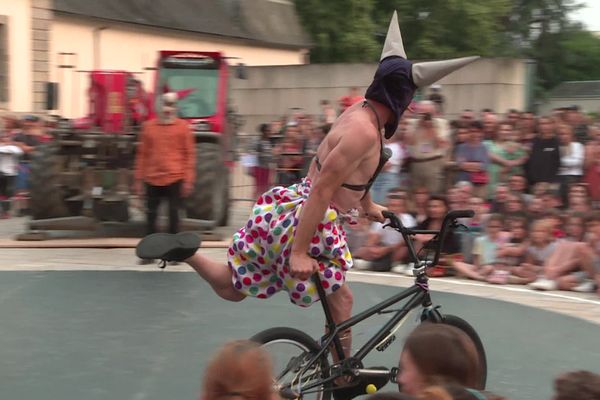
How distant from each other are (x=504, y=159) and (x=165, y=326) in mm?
6396

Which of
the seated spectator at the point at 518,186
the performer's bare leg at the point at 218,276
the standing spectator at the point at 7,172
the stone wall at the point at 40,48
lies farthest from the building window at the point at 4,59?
the performer's bare leg at the point at 218,276

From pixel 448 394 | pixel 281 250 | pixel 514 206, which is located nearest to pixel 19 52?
pixel 514 206

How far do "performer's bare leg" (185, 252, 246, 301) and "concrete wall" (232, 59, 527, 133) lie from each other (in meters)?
14.6

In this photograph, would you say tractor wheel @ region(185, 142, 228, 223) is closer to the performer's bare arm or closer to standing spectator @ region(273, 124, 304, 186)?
standing spectator @ region(273, 124, 304, 186)

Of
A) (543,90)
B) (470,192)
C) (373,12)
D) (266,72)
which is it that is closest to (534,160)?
(470,192)

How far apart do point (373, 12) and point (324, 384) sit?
3426 cm

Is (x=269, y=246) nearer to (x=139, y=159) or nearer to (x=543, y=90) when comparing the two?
(x=139, y=159)

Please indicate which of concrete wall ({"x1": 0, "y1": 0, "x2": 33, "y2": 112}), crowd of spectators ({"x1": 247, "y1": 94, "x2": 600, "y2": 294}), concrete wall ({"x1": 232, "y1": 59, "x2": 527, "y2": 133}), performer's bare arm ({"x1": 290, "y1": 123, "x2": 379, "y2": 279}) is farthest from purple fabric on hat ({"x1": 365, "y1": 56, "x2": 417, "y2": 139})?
concrete wall ({"x1": 0, "y1": 0, "x2": 33, "y2": 112})

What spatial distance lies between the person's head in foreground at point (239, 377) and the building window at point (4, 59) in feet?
67.8

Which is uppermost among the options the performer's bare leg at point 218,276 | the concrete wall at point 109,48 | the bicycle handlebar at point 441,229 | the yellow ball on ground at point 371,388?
the concrete wall at point 109,48

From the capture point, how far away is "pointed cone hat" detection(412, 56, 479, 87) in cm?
459

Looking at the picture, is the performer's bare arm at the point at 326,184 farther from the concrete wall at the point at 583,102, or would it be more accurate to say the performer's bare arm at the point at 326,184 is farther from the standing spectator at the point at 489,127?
the concrete wall at the point at 583,102

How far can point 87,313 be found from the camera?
762cm

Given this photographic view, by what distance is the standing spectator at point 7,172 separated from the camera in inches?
613
